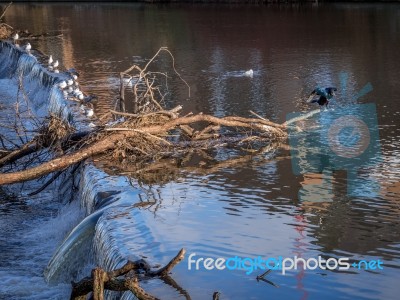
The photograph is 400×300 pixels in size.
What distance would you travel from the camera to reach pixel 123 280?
443 cm

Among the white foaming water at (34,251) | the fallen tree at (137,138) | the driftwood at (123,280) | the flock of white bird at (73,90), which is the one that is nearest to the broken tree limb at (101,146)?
the fallen tree at (137,138)

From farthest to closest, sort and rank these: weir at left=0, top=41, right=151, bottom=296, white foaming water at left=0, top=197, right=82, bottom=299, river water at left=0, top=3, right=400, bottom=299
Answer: white foaming water at left=0, top=197, right=82, bottom=299 < weir at left=0, top=41, right=151, bottom=296 < river water at left=0, top=3, right=400, bottom=299

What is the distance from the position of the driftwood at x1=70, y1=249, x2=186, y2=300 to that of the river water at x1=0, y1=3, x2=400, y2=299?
0.11 meters

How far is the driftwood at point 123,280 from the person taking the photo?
4320mm

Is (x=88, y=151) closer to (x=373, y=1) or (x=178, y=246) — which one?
(x=178, y=246)

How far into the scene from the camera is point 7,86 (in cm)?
1670

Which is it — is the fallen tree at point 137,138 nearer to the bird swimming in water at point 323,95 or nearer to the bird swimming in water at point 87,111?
the bird swimming in water at point 87,111

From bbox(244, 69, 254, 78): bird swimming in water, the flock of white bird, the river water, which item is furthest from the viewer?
bbox(244, 69, 254, 78): bird swimming in water

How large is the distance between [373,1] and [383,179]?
73.5ft

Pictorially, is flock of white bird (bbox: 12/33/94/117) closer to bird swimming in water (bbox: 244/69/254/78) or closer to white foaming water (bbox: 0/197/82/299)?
white foaming water (bbox: 0/197/82/299)

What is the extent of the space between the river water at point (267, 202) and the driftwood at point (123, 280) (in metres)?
0.11

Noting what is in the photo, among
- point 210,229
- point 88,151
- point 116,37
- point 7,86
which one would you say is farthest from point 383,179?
point 116,37

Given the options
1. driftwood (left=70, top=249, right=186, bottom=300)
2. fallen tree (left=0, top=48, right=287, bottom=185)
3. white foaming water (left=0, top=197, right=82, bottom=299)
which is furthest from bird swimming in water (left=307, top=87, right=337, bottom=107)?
driftwood (left=70, top=249, right=186, bottom=300)

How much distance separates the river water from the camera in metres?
5.12
